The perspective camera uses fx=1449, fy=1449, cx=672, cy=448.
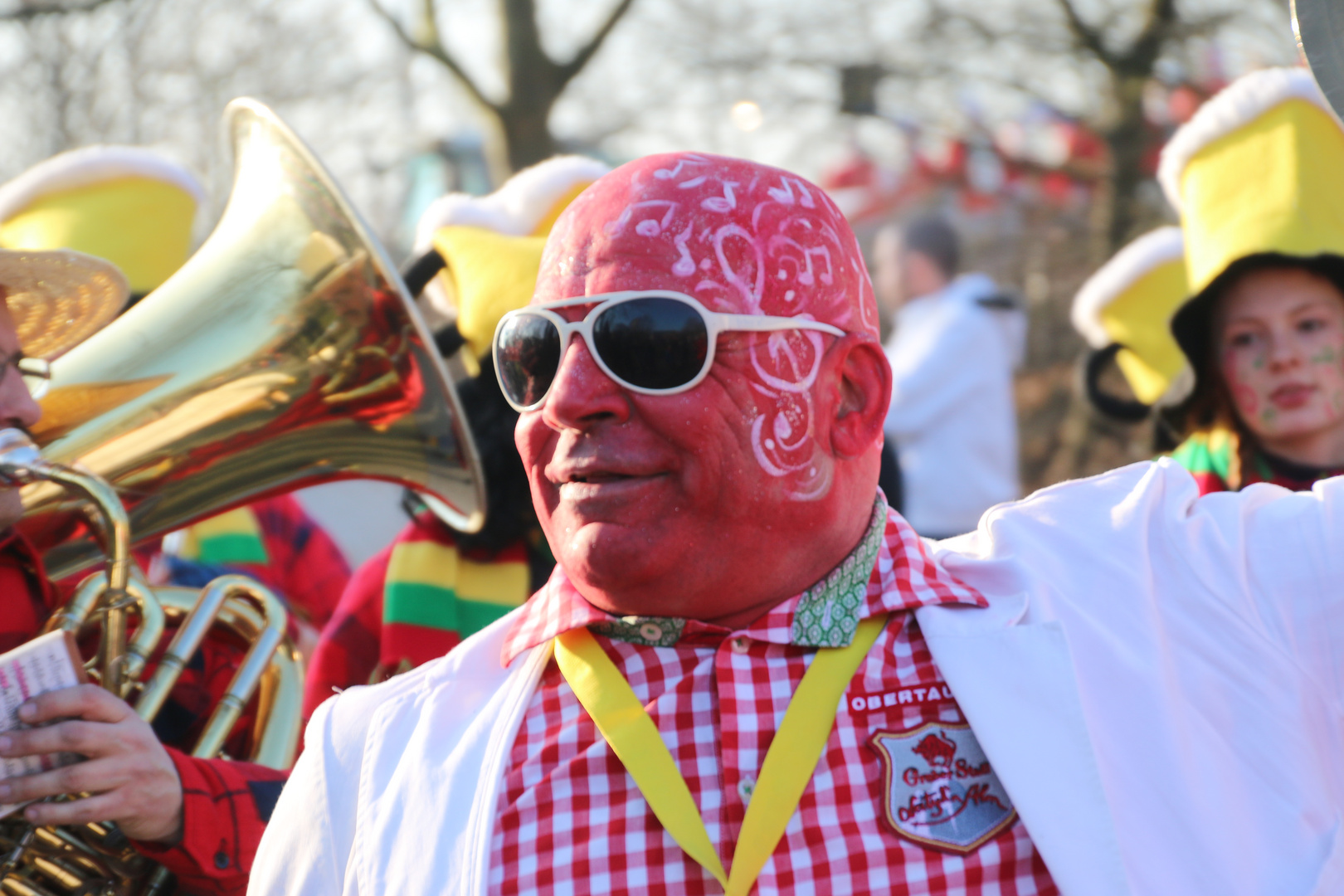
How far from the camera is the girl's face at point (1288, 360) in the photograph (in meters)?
3.04

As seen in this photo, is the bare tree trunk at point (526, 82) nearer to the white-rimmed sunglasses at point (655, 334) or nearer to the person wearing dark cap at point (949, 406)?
the person wearing dark cap at point (949, 406)

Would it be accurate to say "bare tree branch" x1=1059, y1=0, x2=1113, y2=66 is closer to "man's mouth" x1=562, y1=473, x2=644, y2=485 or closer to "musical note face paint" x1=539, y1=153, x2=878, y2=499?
"musical note face paint" x1=539, y1=153, x2=878, y2=499

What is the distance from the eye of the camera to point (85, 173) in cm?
411

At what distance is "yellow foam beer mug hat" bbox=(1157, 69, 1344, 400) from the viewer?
10.2 feet

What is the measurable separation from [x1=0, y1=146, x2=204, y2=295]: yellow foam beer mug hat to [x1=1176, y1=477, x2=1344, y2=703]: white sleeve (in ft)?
10.4

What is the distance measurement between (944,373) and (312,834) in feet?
13.4

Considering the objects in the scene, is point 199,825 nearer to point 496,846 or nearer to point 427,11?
point 496,846

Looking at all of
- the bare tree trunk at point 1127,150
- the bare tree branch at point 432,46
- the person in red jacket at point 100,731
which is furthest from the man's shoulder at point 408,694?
the bare tree trunk at point 1127,150

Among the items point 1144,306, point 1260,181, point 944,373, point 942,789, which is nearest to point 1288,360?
point 1260,181

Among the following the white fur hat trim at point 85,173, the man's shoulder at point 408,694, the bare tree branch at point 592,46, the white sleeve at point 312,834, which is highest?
the bare tree branch at point 592,46

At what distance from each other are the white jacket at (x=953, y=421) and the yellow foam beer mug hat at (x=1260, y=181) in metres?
2.01

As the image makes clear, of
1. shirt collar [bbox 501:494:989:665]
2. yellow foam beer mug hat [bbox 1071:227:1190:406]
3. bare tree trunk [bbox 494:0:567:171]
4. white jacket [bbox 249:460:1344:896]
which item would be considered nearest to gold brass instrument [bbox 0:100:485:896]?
white jacket [bbox 249:460:1344:896]

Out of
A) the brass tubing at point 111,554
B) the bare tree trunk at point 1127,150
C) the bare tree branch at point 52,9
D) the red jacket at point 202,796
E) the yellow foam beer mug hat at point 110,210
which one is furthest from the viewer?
the bare tree branch at point 52,9

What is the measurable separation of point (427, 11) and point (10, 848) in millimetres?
8310
